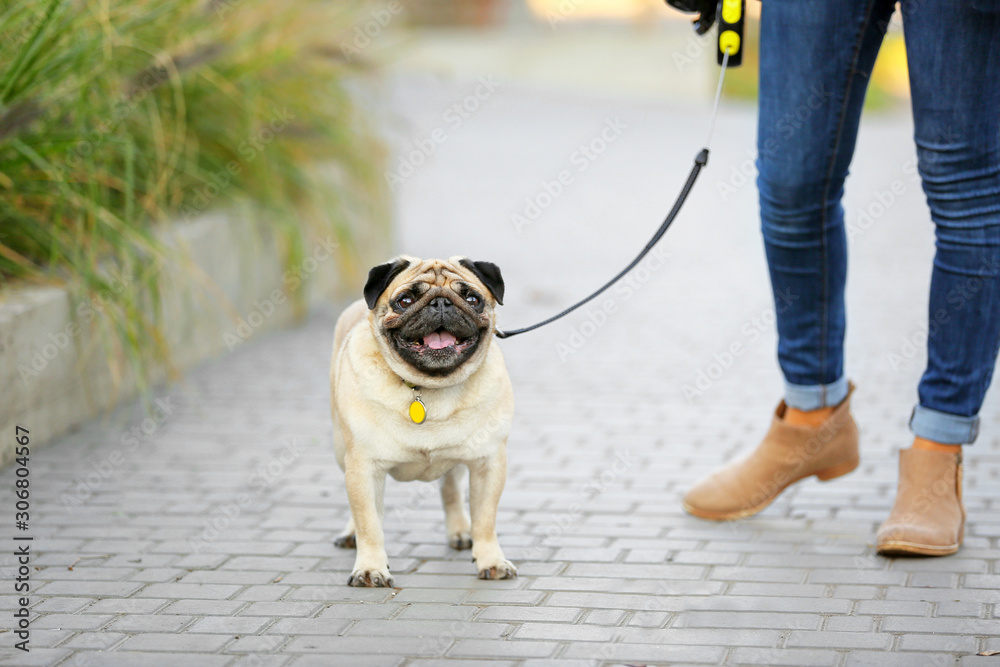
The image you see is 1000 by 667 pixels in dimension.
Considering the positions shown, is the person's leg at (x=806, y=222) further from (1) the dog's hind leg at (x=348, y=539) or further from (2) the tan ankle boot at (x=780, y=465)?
(1) the dog's hind leg at (x=348, y=539)

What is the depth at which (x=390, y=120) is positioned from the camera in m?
7.77

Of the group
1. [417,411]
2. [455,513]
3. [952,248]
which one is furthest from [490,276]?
[952,248]

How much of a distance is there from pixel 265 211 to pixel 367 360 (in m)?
3.69

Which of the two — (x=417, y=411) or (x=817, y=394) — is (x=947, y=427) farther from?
(x=417, y=411)

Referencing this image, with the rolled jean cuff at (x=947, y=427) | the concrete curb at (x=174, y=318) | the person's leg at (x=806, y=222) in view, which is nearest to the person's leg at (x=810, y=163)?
the person's leg at (x=806, y=222)

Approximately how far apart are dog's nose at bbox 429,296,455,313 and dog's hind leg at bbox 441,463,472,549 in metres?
0.71

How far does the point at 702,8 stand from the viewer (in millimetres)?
3617

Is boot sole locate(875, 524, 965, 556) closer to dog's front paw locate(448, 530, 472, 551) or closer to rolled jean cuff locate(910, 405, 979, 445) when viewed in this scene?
rolled jean cuff locate(910, 405, 979, 445)

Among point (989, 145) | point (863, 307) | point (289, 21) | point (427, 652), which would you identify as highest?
point (289, 21)

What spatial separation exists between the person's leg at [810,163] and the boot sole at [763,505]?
0.21 meters

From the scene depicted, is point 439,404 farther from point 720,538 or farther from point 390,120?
point 390,120

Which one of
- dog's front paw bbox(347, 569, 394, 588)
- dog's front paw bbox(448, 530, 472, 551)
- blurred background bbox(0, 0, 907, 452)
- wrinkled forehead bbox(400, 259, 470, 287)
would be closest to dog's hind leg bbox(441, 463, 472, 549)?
dog's front paw bbox(448, 530, 472, 551)

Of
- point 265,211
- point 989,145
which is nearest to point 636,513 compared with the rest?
point 989,145

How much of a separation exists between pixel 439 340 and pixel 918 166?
1.47m
